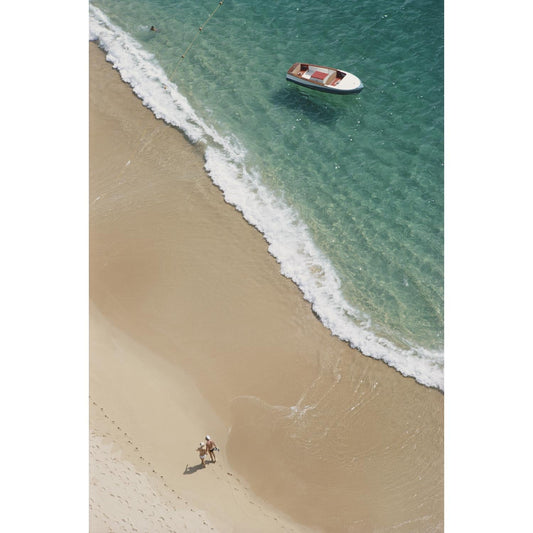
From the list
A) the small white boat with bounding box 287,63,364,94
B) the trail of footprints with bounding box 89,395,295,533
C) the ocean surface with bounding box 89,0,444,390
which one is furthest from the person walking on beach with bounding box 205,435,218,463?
the small white boat with bounding box 287,63,364,94

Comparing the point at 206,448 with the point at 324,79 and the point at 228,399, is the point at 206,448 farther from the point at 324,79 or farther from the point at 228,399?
the point at 324,79

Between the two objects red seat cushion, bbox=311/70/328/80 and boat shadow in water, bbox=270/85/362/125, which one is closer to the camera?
boat shadow in water, bbox=270/85/362/125

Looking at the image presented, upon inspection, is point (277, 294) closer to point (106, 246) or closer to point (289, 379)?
point (289, 379)

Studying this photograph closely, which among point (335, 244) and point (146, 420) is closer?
point (146, 420)

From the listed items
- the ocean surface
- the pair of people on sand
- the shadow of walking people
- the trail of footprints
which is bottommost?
the trail of footprints

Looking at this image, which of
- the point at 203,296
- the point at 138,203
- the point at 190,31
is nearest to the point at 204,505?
the point at 203,296

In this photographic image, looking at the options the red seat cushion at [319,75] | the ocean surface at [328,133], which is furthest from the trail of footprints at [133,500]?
the red seat cushion at [319,75]

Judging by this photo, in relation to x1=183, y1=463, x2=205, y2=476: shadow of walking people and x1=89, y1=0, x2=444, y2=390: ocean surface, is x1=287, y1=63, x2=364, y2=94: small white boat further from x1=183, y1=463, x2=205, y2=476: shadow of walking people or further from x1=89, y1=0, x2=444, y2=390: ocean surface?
x1=183, y1=463, x2=205, y2=476: shadow of walking people
